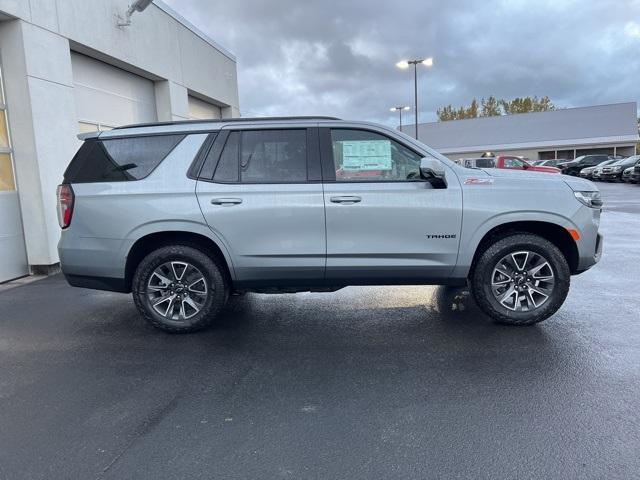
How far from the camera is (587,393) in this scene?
329 centimetres

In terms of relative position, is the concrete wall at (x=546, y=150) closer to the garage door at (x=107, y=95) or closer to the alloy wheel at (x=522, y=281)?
the garage door at (x=107, y=95)

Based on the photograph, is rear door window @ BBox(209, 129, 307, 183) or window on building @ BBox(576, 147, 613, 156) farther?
window on building @ BBox(576, 147, 613, 156)

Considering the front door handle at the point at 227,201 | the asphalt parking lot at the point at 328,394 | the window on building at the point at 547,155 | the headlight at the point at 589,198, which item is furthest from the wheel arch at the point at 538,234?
the window on building at the point at 547,155

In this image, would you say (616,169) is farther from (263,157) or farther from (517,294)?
(263,157)

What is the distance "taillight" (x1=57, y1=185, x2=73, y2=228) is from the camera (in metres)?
4.55

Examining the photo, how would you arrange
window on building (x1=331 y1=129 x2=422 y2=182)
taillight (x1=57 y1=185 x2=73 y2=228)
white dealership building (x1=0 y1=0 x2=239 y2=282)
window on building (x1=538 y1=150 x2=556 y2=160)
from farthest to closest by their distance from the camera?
window on building (x1=538 y1=150 x2=556 y2=160) → white dealership building (x1=0 y1=0 x2=239 y2=282) → taillight (x1=57 y1=185 x2=73 y2=228) → window on building (x1=331 y1=129 x2=422 y2=182)

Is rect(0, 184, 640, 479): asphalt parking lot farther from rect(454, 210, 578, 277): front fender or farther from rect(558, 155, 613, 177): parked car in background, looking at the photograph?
rect(558, 155, 613, 177): parked car in background

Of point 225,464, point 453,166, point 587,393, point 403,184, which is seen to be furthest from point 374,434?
point 453,166

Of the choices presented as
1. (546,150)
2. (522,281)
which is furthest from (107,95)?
(546,150)

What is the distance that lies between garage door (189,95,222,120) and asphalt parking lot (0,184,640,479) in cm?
942

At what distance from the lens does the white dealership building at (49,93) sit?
23.5 feet

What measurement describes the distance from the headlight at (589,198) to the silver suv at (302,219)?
0.05m

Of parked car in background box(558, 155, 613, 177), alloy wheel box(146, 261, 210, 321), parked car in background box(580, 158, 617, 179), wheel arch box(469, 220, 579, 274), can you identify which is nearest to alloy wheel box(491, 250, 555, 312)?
wheel arch box(469, 220, 579, 274)

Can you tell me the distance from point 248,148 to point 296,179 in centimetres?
57
